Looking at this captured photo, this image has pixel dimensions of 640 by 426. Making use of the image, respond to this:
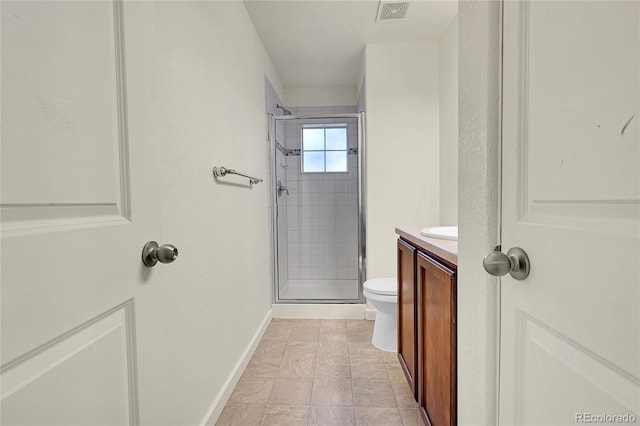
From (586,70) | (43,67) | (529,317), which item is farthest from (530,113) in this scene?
(43,67)

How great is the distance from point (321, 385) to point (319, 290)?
153 centimetres

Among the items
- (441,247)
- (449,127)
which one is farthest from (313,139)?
(441,247)

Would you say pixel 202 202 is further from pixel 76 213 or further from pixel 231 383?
pixel 231 383

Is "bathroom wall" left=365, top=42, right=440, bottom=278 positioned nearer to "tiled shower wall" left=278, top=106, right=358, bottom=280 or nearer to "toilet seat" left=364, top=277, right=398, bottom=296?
"toilet seat" left=364, top=277, right=398, bottom=296

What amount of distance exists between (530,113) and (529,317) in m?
0.36

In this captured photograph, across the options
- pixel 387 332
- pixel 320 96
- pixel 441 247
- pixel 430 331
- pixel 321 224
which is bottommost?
pixel 387 332

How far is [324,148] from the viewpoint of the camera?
3.50 meters

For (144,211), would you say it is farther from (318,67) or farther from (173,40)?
(318,67)

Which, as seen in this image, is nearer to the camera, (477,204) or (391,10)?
(477,204)

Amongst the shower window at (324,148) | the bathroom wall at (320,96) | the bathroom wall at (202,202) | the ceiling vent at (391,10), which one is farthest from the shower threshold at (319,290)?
the ceiling vent at (391,10)

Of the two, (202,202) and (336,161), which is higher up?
(336,161)

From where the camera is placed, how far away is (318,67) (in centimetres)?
297

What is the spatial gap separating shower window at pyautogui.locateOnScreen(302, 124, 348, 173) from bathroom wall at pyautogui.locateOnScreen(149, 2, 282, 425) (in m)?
1.37

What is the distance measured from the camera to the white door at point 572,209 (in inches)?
14.6
